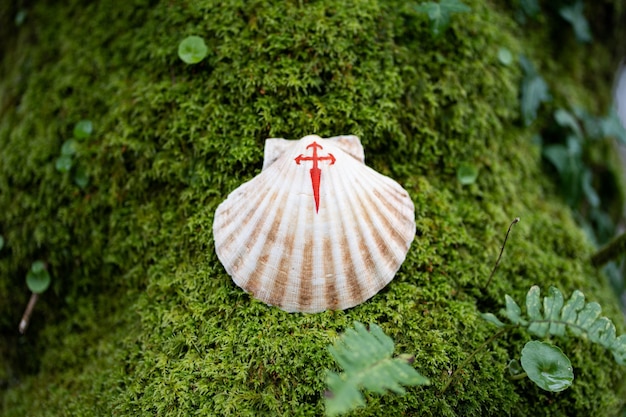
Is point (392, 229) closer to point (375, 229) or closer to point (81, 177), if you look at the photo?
point (375, 229)

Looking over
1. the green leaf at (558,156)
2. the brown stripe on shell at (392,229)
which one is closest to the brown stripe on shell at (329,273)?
the brown stripe on shell at (392,229)

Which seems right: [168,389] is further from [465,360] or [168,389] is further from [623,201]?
[623,201]

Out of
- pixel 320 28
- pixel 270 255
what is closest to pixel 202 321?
pixel 270 255

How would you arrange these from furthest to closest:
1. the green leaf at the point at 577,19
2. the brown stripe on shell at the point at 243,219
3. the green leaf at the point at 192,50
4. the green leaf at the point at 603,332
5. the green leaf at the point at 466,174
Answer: the green leaf at the point at 577,19, the green leaf at the point at 466,174, the green leaf at the point at 192,50, the brown stripe on shell at the point at 243,219, the green leaf at the point at 603,332

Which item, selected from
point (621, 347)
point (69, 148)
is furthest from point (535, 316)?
point (69, 148)

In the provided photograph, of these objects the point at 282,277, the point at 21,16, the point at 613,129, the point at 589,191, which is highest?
the point at 21,16

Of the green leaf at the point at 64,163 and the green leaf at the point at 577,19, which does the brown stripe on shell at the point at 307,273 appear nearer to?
the green leaf at the point at 64,163
